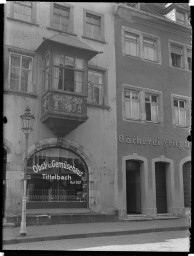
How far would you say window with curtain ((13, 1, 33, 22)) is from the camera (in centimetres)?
Answer: 1526

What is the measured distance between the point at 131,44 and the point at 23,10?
234 inches

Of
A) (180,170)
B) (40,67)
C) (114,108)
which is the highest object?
(40,67)

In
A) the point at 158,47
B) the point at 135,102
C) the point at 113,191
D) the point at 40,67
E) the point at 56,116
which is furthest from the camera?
the point at 158,47

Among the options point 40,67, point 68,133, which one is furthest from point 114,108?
point 40,67

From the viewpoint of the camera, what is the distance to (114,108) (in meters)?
17.2

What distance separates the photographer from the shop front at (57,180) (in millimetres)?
14324

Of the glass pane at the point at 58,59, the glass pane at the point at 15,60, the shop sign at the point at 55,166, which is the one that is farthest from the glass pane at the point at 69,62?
the shop sign at the point at 55,166

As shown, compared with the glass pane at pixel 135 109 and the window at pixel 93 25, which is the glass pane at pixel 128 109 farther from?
the window at pixel 93 25

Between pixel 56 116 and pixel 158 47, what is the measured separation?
816 centimetres

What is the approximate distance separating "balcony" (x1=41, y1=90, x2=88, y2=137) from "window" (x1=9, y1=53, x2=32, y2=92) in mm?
1014

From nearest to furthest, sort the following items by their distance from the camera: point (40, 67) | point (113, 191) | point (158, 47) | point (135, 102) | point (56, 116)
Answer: point (56, 116), point (40, 67), point (113, 191), point (135, 102), point (158, 47)

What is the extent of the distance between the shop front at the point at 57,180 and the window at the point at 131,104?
3670 millimetres

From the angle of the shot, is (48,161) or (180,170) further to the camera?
(180,170)

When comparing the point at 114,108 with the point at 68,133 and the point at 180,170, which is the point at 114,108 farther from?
the point at 180,170
